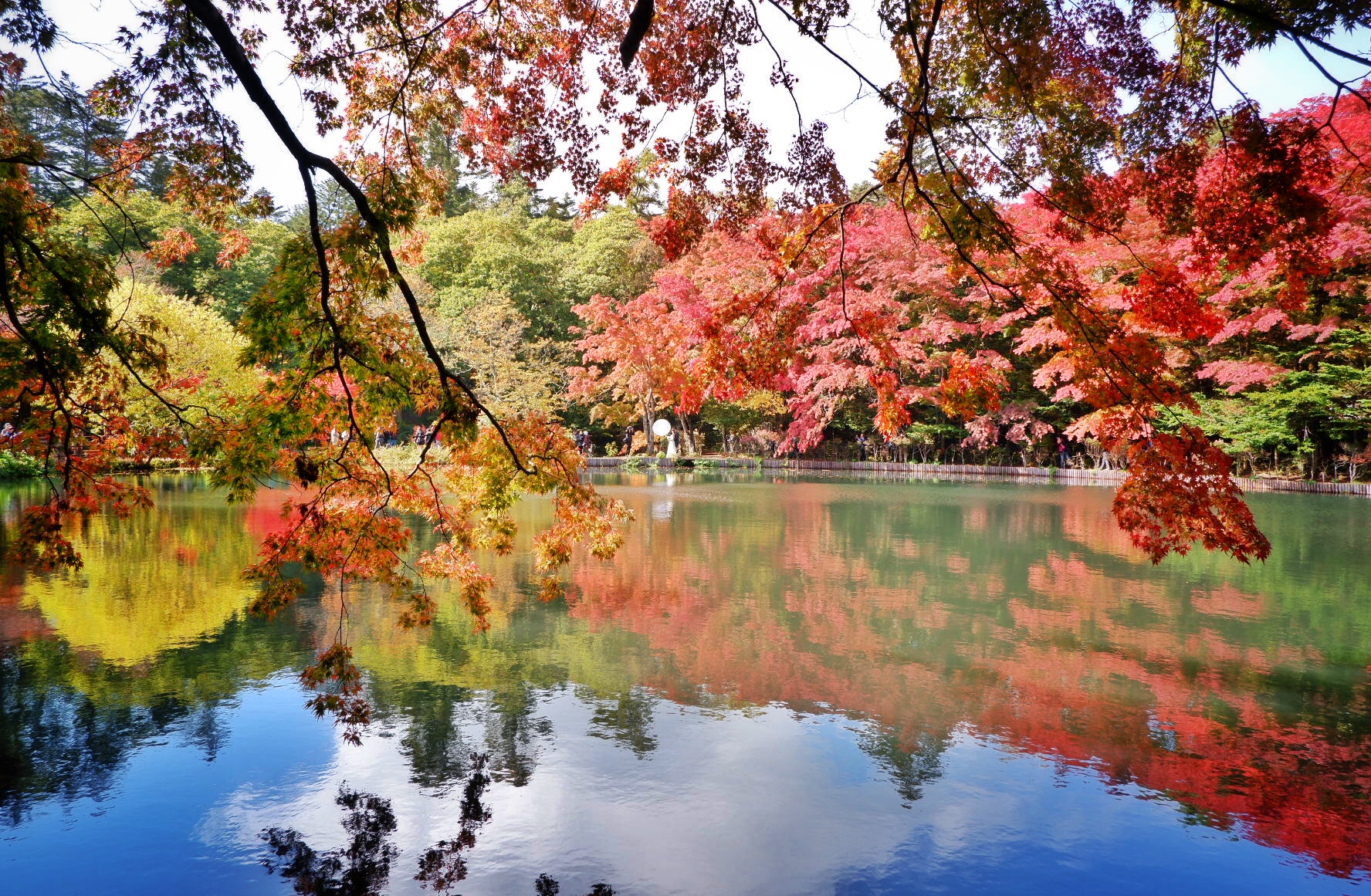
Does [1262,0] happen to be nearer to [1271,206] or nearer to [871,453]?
[1271,206]

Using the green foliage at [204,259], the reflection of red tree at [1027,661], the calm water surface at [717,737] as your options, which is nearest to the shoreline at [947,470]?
the reflection of red tree at [1027,661]

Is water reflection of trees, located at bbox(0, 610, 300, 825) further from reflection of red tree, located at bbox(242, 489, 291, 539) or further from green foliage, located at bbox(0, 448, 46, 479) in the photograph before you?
green foliage, located at bbox(0, 448, 46, 479)

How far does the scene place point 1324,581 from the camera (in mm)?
7352

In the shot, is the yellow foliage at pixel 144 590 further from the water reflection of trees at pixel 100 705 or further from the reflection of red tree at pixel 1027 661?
the reflection of red tree at pixel 1027 661

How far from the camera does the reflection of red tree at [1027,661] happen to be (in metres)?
3.55

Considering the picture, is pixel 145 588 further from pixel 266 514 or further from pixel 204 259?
pixel 204 259

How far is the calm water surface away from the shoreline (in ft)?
29.6

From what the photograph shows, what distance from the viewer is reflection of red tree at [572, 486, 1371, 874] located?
3549mm

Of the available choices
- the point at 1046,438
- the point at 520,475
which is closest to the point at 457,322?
the point at 1046,438

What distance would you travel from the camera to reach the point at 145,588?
267 inches

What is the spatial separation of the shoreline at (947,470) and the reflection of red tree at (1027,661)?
833 centimetres

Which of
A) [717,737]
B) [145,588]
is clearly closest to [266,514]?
[145,588]

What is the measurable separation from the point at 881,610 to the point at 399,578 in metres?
3.62

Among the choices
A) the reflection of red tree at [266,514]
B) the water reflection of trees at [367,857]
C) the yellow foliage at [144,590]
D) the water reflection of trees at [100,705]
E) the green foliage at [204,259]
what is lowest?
the water reflection of trees at [367,857]
